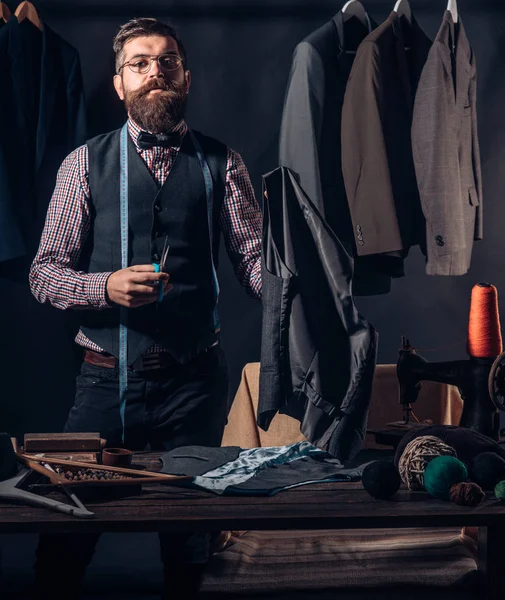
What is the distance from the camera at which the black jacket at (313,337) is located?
2.05m

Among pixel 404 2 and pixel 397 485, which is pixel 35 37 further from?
pixel 397 485

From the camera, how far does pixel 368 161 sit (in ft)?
9.04

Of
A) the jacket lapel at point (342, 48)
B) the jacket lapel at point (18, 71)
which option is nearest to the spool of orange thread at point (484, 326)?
the jacket lapel at point (342, 48)

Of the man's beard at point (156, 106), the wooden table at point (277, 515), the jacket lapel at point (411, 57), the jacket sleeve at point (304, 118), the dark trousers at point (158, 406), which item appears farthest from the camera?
the jacket lapel at point (411, 57)

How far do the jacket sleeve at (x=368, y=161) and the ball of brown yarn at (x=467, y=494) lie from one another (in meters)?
1.25

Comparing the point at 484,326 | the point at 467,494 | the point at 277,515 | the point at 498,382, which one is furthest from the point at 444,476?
the point at 484,326

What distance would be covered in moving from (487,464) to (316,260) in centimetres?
75

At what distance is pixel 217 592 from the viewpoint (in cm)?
189

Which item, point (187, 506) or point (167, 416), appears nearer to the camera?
point (187, 506)

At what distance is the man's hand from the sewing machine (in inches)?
28.3

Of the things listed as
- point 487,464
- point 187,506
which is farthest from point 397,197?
point 187,506

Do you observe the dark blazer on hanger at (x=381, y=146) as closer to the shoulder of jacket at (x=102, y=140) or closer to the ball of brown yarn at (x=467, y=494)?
the shoulder of jacket at (x=102, y=140)

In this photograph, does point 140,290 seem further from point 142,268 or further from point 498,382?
point 498,382

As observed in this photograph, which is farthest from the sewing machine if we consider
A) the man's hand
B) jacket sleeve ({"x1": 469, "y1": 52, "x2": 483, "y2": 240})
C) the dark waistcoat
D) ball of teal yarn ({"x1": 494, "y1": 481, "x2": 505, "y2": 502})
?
jacket sleeve ({"x1": 469, "y1": 52, "x2": 483, "y2": 240})
